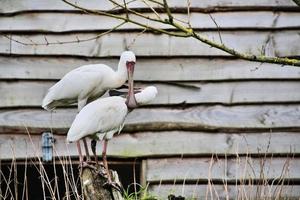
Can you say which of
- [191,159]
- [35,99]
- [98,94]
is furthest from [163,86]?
[98,94]

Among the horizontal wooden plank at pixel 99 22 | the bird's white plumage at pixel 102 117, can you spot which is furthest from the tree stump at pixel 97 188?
the horizontal wooden plank at pixel 99 22

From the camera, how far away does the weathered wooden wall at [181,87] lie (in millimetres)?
5805

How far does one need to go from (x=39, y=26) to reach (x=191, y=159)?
64.8 inches

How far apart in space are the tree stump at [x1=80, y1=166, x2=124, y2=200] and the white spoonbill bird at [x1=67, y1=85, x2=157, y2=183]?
0.27 feet

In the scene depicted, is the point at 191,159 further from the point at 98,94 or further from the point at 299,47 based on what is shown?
the point at 98,94

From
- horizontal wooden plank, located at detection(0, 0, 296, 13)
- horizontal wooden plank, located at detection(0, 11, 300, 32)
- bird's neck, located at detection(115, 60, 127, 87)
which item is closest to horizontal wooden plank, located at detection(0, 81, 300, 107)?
horizontal wooden plank, located at detection(0, 11, 300, 32)

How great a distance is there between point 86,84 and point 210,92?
175cm

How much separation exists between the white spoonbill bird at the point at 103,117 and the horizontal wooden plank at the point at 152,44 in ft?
5.57

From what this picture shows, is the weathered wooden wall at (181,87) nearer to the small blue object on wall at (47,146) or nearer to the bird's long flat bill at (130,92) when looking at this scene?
the small blue object on wall at (47,146)

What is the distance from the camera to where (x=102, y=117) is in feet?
13.4

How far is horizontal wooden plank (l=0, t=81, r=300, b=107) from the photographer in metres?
5.82

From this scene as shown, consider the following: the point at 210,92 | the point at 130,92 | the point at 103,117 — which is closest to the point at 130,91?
the point at 130,92

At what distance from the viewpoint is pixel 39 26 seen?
19.0ft

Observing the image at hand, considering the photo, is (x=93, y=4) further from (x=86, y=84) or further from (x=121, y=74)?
(x=121, y=74)
